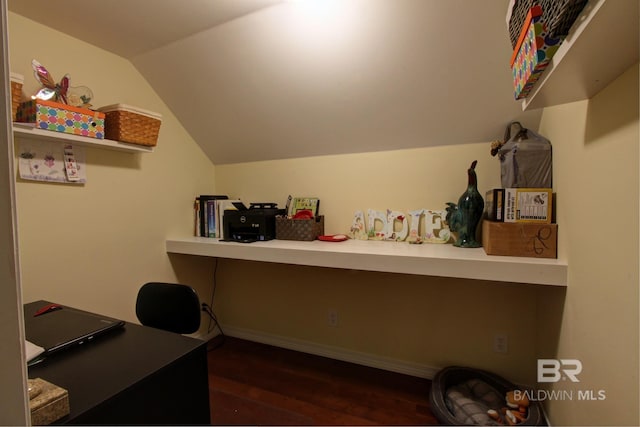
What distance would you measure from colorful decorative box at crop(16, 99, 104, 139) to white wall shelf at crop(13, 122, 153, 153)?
2 cm

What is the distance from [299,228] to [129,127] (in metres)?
1.23

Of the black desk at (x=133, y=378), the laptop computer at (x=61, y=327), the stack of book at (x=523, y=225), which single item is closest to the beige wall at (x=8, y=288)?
the black desk at (x=133, y=378)

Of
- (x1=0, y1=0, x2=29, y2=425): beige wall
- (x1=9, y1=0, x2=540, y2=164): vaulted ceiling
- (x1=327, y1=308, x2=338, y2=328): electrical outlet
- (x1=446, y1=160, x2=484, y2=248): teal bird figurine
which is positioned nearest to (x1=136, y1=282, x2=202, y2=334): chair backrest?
(x1=0, y1=0, x2=29, y2=425): beige wall

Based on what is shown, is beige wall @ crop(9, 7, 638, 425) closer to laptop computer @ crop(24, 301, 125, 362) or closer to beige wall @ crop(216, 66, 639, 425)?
beige wall @ crop(216, 66, 639, 425)

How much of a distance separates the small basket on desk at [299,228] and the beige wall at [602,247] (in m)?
1.38

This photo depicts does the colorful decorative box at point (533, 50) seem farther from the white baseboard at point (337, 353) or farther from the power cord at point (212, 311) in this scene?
the power cord at point (212, 311)

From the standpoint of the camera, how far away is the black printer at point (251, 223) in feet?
6.98

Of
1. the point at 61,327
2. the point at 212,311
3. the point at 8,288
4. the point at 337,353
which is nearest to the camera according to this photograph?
the point at 8,288

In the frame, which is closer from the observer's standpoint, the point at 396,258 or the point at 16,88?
the point at 16,88

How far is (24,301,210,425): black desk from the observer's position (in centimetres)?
74

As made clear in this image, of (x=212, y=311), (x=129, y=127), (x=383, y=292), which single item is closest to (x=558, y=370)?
(x=383, y=292)

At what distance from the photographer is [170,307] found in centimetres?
142

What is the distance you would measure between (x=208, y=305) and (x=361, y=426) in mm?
1683

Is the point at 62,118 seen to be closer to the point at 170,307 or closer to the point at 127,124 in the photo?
the point at 127,124
